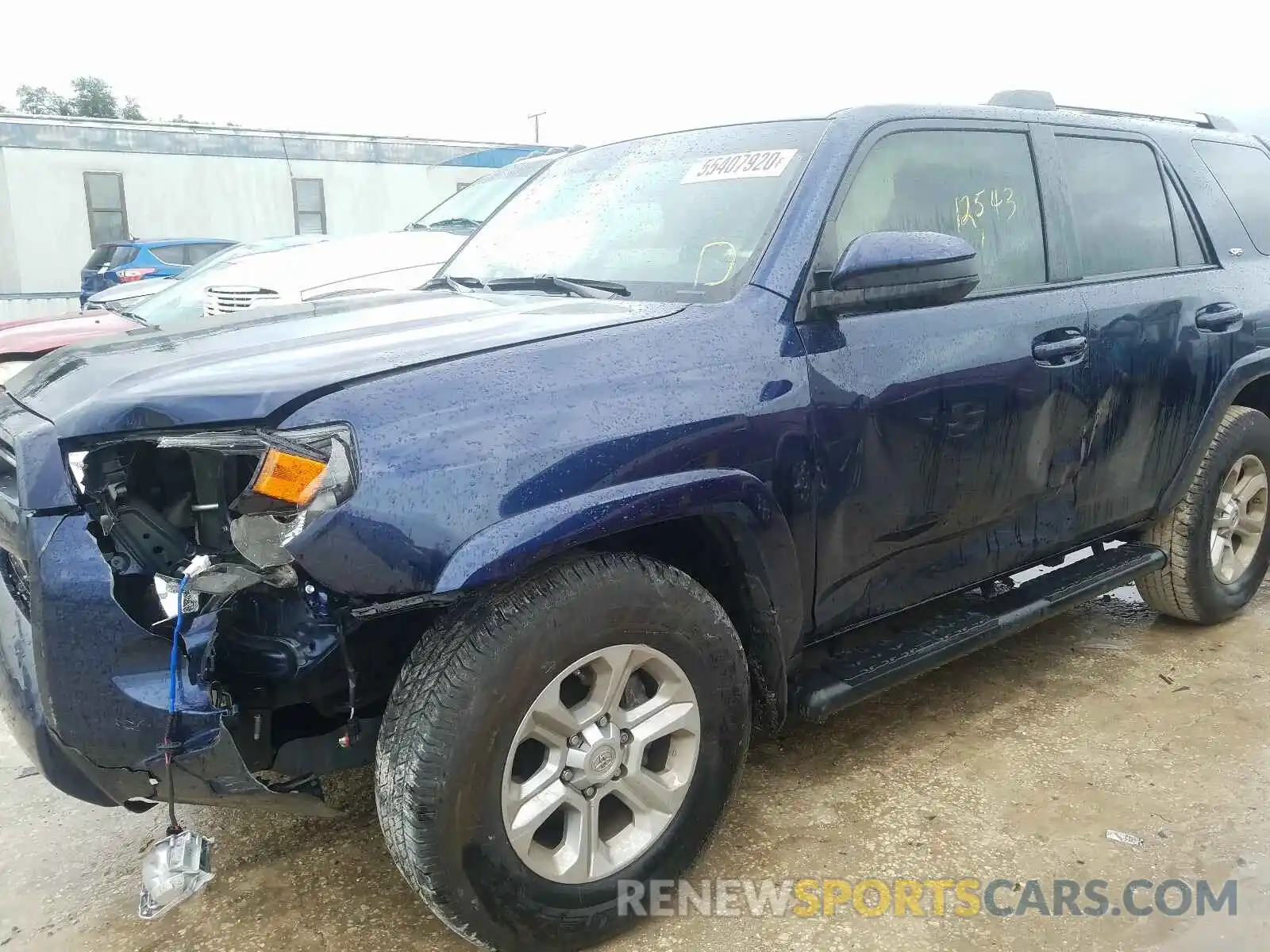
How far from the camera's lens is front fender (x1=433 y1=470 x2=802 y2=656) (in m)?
1.86

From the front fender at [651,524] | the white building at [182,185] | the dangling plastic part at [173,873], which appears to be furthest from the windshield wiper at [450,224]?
the white building at [182,185]

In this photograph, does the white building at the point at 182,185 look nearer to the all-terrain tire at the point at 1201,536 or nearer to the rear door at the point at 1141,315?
the rear door at the point at 1141,315

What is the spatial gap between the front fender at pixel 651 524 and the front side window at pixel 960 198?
74 centimetres

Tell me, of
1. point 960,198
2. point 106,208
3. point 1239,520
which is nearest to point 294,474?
point 960,198

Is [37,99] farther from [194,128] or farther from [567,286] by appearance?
[567,286]

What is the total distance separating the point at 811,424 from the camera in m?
2.41

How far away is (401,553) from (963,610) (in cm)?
194

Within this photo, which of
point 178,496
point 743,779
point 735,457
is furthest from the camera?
point 743,779

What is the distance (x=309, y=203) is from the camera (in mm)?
21484

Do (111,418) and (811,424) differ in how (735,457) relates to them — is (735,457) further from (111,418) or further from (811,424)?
(111,418)

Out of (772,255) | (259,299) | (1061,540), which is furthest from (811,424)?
(259,299)

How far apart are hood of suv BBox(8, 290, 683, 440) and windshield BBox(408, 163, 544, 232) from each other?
14.7 feet

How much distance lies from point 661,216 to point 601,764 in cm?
153

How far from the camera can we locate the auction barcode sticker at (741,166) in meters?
2.72
